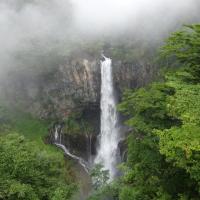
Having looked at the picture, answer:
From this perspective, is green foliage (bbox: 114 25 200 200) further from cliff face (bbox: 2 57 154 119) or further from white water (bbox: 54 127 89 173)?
cliff face (bbox: 2 57 154 119)

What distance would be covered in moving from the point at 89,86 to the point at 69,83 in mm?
2653

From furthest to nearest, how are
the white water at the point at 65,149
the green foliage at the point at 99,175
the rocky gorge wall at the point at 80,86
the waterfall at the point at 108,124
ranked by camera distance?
the rocky gorge wall at the point at 80,86 → the waterfall at the point at 108,124 → the white water at the point at 65,149 → the green foliage at the point at 99,175

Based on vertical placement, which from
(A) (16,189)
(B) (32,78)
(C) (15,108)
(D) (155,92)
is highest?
(D) (155,92)

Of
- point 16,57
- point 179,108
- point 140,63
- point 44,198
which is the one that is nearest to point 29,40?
point 16,57

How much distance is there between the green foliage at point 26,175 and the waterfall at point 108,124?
79.1 ft

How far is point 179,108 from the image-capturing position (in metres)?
14.0

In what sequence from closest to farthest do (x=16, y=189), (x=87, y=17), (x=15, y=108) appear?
(x=16, y=189), (x=15, y=108), (x=87, y=17)

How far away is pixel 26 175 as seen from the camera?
19047 mm

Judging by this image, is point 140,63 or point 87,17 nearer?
point 140,63

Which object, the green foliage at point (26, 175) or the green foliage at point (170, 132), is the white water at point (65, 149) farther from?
the green foliage at point (170, 132)

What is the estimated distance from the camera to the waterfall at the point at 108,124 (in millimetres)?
46375

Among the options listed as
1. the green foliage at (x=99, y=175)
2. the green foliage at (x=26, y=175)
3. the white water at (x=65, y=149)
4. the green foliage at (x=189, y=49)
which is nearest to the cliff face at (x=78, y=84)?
the white water at (x=65, y=149)

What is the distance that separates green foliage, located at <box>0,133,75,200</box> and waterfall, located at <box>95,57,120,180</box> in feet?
79.1

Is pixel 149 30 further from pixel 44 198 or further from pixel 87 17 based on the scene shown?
pixel 44 198
